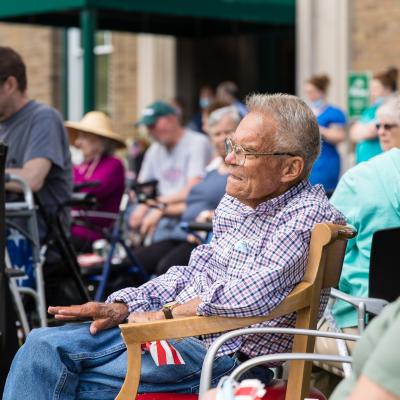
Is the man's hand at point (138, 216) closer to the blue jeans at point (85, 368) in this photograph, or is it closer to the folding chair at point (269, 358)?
the blue jeans at point (85, 368)

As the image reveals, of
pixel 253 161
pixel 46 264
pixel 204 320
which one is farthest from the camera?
pixel 46 264

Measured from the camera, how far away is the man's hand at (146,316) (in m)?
3.79

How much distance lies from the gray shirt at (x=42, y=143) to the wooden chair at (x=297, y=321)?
9.81ft

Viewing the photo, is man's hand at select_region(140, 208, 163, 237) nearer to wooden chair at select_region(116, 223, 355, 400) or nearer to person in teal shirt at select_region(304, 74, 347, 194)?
person in teal shirt at select_region(304, 74, 347, 194)

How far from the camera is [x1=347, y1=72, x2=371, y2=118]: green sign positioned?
11.8 m

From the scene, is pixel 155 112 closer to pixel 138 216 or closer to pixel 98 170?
pixel 98 170

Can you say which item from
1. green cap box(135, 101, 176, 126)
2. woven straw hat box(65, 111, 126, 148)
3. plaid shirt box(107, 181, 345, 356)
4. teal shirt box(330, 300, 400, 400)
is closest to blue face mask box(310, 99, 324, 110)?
green cap box(135, 101, 176, 126)

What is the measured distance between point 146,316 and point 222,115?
3.99 meters

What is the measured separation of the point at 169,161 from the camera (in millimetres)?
9508

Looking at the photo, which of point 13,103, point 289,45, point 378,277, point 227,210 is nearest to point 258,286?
point 227,210

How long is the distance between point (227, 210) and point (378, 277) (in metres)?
0.63

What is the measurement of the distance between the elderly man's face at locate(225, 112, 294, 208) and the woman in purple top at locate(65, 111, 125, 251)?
468 cm

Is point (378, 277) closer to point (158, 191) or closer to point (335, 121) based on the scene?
point (158, 191)

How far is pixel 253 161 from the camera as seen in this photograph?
12.8ft
